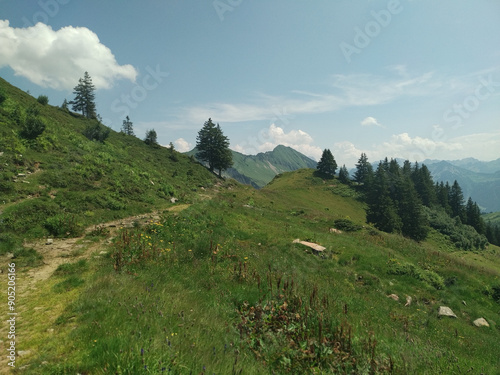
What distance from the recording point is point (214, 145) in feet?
212

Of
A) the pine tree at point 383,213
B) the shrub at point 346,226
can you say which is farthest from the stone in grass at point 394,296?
the pine tree at point 383,213

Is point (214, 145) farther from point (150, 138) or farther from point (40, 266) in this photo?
point (40, 266)

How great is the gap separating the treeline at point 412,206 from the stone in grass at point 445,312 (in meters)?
46.1

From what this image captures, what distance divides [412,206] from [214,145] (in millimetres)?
52238

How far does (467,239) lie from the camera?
59625 mm

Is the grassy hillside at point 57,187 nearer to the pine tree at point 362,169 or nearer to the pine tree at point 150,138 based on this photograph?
the pine tree at point 150,138

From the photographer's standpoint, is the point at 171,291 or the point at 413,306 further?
the point at 413,306

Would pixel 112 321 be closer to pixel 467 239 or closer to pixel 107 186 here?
pixel 107 186

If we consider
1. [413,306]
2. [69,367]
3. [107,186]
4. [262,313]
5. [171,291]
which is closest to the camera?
[69,367]

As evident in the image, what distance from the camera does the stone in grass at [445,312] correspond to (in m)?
10.9

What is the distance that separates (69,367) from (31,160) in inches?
763

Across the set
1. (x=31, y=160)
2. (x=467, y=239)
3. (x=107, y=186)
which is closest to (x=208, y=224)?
(x=107, y=186)

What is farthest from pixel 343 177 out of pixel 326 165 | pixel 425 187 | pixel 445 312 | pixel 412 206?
pixel 445 312

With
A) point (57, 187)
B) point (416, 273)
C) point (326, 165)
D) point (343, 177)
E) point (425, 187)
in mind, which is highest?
point (326, 165)
